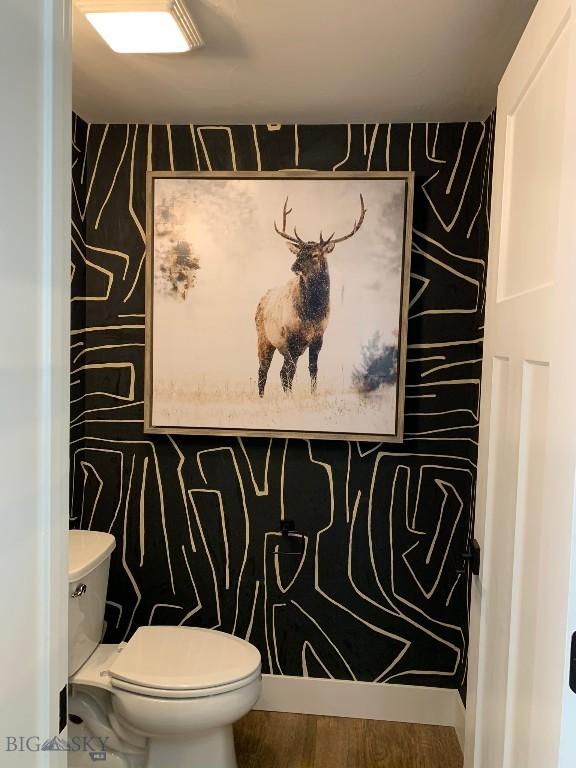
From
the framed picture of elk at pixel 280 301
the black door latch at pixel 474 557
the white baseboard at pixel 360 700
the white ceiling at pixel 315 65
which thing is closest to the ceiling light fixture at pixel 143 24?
the white ceiling at pixel 315 65

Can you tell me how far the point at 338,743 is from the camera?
7.84 ft

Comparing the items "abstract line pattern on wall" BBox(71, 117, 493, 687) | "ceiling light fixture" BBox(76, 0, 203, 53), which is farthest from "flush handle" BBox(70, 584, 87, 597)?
"ceiling light fixture" BBox(76, 0, 203, 53)

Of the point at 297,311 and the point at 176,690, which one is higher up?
the point at 297,311

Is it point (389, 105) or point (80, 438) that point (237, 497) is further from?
point (389, 105)

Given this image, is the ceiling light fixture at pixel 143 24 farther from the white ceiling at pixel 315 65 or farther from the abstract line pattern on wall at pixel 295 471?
the abstract line pattern on wall at pixel 295 471

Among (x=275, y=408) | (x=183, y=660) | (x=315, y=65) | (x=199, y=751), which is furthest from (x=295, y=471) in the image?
(x=315, y=65)

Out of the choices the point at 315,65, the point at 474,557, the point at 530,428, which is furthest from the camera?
the point at 315,65

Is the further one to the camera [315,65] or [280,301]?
[280,301]

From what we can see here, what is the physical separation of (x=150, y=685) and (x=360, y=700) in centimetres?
102

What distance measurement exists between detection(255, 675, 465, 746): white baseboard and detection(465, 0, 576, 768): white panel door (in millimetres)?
933

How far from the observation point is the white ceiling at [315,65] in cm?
158

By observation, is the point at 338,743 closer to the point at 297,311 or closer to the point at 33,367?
the point at 297,311

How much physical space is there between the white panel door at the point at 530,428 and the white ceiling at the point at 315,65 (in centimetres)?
33

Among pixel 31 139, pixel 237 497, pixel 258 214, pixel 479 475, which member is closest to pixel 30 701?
pixel 31 139
